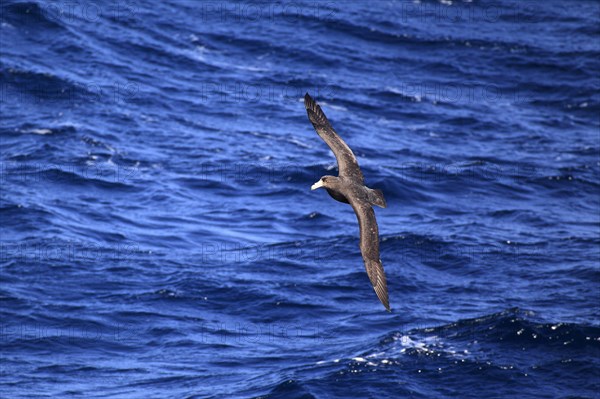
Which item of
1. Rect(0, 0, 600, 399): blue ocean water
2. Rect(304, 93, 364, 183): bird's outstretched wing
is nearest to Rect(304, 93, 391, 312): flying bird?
Rect(304, 93, 364, 183): bird's outstretched wing

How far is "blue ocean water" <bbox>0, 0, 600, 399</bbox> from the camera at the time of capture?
25812 mm

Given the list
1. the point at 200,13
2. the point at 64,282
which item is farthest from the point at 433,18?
the point at 64,282

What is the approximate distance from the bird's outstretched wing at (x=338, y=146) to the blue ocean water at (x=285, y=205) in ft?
20.7

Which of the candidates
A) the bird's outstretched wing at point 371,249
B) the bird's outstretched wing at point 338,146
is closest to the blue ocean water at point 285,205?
the bird's outstretched wing at point 338,146

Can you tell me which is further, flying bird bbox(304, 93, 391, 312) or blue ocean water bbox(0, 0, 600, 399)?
blue ocean water bbox(0, 0, 600, 399)

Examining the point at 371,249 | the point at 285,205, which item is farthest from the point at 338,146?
the point at 285,205

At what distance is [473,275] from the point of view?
1213 inches

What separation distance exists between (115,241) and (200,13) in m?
20.1

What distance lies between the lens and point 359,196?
18219 mm

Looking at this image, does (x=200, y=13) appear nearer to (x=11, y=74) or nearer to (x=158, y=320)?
(x=11, y=74)

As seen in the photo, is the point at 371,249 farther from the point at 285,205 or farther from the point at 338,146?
the point at 285,205

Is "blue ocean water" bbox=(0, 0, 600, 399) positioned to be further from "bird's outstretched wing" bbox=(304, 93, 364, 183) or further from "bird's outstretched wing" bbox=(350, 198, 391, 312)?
"bird's outstretched wing" bbox=(350, 198, 391, 312)

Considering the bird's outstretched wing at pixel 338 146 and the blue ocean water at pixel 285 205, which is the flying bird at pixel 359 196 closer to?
the bird's outstretched wing at pixel 338 146

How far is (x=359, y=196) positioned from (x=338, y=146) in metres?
1.95
